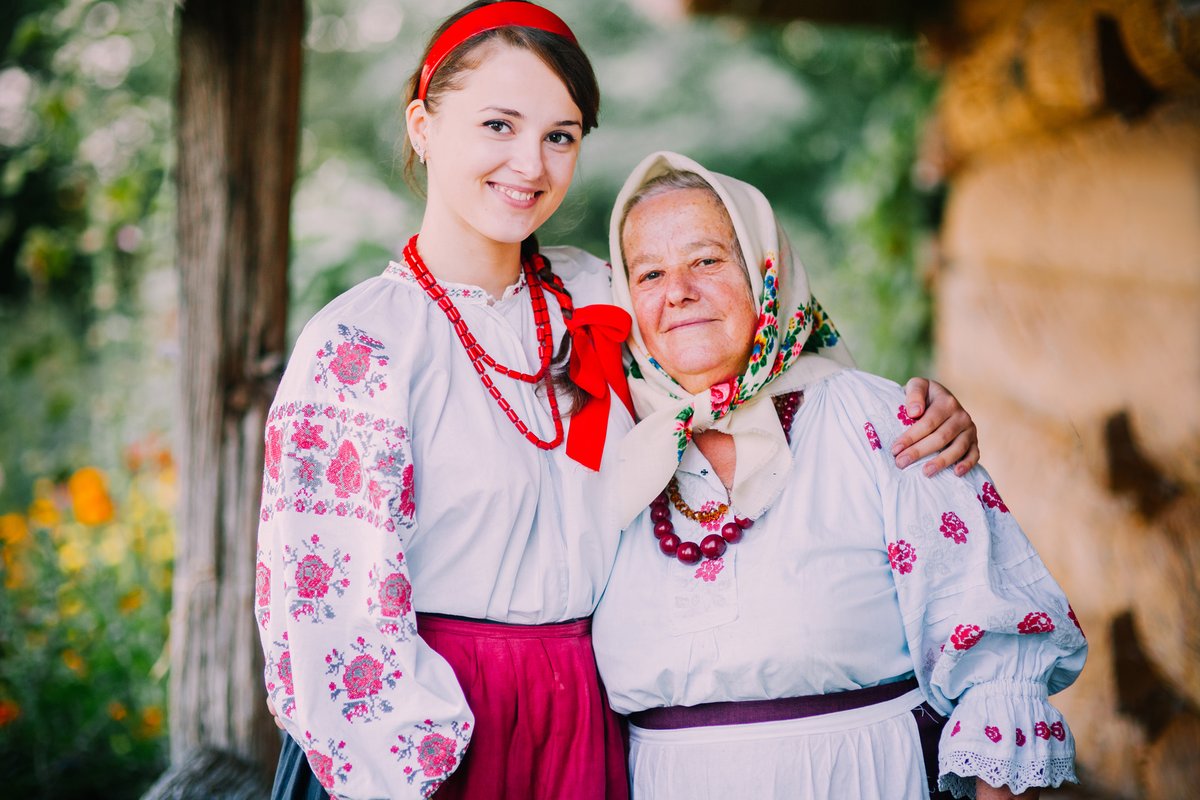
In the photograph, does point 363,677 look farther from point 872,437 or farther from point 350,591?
point 872,437

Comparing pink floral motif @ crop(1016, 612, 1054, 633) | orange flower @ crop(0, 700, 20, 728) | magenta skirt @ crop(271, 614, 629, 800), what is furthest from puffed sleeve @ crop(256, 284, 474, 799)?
A: orange flower @ crop(0, 700, 20, 728)

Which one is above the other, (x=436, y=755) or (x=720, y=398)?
(x=720, y=398)

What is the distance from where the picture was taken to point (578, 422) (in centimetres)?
212

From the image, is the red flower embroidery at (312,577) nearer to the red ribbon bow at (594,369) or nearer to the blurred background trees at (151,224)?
the red ribbon bow at (594,369)

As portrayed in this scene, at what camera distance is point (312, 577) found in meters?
1.83

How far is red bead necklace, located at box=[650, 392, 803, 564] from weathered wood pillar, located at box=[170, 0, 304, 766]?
141cm

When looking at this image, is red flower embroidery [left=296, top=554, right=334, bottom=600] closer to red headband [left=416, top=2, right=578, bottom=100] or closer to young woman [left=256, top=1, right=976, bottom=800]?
young woman [left=256, top=1, right=976, bottom=800]

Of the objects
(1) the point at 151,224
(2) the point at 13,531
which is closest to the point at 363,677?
(2) the point at 13,531

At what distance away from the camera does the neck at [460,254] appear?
7.02 feet

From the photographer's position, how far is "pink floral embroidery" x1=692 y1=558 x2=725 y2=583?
2068 mm

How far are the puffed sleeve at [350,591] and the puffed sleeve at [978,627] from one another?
0.88 metres

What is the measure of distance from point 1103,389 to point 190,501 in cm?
282

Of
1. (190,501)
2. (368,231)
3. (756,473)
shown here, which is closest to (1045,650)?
(756,473)

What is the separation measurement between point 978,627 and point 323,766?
1.18m
